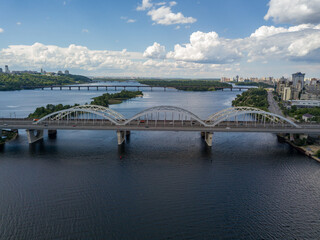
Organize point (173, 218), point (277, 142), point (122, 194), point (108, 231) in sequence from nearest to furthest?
point (108, 231), point (173, 218), point (122, 194), point (277, 142)

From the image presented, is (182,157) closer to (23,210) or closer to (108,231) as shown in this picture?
(108,231)

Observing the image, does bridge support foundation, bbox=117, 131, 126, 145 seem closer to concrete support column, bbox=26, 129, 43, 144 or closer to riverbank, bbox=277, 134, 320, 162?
concrete support column, bbox=26, 129, 43, 144

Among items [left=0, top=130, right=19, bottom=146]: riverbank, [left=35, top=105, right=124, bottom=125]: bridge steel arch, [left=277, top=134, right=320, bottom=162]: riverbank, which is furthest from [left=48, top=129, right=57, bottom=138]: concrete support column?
[left=277, top=134, right=320, bottom=162]: riverbank

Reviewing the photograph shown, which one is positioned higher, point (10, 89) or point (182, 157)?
point (10, 89)

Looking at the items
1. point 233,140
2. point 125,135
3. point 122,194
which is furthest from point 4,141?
point 233,140

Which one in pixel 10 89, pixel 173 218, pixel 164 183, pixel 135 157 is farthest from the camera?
pixel 10 89

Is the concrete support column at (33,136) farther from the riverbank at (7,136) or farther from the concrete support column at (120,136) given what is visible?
the concrete support column at (120,136)

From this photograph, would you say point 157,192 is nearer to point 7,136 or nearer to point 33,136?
point 33,136

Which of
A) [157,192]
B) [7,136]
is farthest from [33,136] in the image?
[157,192]

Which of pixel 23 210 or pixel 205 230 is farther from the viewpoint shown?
pixel 23 210
